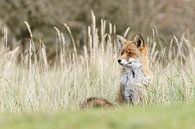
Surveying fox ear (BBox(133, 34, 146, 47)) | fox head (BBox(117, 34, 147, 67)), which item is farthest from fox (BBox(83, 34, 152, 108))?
fox ear (BBox(133, 34, 146, 47))

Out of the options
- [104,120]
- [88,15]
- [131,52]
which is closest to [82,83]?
[131,52]

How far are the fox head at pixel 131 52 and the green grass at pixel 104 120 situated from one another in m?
3.66

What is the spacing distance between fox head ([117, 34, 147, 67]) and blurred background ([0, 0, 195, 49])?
12.2m

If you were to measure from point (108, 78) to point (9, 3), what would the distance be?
11202 millimetres

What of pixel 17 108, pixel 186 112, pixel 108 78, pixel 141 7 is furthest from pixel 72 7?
pixel 186 112

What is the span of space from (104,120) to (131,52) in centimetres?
445

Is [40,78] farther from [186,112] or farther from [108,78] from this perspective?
[186,112]

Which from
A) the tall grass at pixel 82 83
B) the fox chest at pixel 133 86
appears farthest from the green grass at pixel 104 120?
the fox chest at pixel 133 86

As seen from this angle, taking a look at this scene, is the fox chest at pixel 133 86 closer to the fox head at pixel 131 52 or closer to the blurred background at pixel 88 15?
the fox head at pixel 131 52

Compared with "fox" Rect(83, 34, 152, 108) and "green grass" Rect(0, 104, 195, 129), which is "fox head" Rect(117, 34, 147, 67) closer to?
"fox" Rect(83, 34, 152, 108)

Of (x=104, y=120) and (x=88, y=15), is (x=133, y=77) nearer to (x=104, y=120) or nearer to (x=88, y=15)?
(x=104, y=120)

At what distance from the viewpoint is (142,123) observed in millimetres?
5746

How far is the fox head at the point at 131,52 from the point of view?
10.1 meters

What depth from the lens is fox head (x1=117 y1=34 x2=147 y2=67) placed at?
33.2 feet
